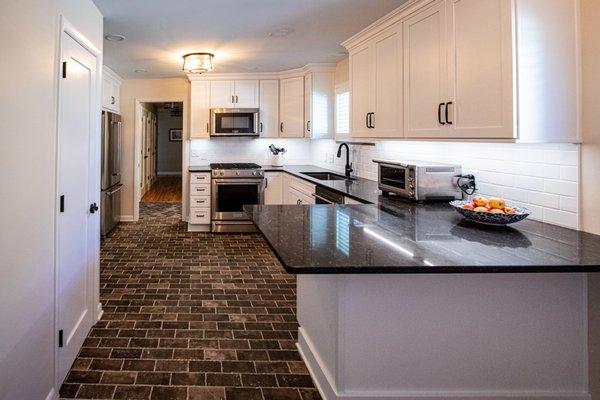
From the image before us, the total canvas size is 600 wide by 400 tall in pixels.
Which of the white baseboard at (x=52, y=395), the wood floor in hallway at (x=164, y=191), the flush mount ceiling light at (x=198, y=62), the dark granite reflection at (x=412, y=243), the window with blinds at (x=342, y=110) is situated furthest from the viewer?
the wood floor in hallway at (x=164, y=191)

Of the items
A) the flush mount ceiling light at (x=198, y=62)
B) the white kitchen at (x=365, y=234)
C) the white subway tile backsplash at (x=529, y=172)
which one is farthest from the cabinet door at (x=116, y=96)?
the white subway tile backsplash at (x=529, y=172)

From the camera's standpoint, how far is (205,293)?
3.54 meters

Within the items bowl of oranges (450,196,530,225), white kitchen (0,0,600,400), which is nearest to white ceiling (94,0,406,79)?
white kitchen (0,0,600,400)

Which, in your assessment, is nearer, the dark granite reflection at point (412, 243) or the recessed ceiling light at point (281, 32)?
the dark granite reflection at point (412, 243)

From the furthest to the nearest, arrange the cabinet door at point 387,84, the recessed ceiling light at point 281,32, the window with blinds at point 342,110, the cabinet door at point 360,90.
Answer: the window with blinds at point 342,110, the recessed ceiling light at point 281,32, the cabinet door at point 360,90, the cabinet door at point 387,84

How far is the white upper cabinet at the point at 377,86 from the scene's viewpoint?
10.2 feet

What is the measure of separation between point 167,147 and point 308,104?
10.3 metres

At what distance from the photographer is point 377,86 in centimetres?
339

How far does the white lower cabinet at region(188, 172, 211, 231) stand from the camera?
6016mm

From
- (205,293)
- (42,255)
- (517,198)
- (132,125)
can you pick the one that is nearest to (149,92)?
(132,125)

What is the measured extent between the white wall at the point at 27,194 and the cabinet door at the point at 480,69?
2.12 m

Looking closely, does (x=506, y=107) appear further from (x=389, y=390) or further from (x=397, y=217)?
(x=389, y=390)

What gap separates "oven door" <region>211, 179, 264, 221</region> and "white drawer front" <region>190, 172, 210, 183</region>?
0.15m

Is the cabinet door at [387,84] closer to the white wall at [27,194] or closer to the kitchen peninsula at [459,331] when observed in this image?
the kitchen peninsula at [459,331]
